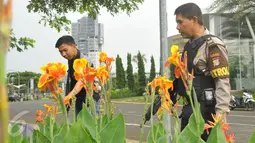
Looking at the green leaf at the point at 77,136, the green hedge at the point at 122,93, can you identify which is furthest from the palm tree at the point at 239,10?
the green leaf at the point at 77,136

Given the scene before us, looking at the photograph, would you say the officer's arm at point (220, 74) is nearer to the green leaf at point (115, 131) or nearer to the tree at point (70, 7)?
the green leaf at point (115, 131)

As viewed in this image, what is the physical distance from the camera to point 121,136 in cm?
89

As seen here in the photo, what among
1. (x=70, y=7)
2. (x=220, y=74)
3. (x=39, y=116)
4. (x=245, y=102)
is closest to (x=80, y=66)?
(x=39, y=116)

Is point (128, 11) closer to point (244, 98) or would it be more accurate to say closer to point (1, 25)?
point (1, 25)

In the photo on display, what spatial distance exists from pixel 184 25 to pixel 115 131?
0.96 metres

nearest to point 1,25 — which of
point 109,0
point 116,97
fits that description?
point 109,0

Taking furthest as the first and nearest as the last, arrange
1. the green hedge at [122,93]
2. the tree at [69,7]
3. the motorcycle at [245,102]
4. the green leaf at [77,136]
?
the green hedge at [122,93]
the motorcycle at [245,102]
the tree at [69,7]
the green leaf at [77,136]

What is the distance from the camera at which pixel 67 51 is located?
2.50m

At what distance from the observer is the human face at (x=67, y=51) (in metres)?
2.48

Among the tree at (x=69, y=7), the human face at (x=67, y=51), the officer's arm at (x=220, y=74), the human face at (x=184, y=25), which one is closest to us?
the officer's arm at (x=220, y=74)

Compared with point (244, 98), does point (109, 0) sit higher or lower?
higher

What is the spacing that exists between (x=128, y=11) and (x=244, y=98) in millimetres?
10388

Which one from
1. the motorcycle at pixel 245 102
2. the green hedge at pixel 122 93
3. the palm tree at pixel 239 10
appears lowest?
the green hedge at pixel 122 93

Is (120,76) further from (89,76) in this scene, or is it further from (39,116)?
(89,76)
